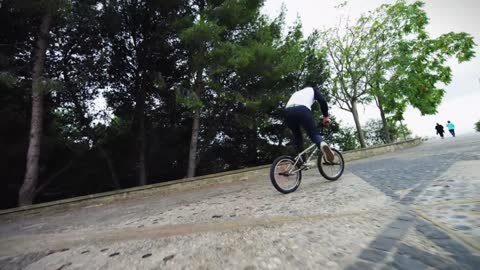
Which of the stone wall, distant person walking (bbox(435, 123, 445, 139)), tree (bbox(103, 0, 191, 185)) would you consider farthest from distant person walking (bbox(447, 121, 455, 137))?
tree (bbox(103, 0, 191, 185))

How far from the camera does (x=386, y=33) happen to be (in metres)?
21.9

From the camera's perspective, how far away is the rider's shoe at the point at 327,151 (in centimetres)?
503

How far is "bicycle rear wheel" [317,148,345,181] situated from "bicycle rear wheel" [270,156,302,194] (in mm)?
605

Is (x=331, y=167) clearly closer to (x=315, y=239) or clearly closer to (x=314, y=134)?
(x=314, y=134)

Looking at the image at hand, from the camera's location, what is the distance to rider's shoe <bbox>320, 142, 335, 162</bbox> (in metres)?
5.03

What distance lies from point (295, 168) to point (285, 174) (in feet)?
0.96

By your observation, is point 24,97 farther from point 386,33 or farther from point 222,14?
point 386,33

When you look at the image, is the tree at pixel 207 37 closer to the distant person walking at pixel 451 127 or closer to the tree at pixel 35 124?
the tree at pixel 35 124

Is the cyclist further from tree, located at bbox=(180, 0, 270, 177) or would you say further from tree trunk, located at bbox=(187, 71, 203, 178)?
tree trunk, located at bbox=(187, 71, 203, 178)

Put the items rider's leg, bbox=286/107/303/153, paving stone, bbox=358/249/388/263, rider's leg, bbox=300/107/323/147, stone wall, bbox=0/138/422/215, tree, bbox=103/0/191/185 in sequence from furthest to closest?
tree, bbox=103/0/191/185 → stone wall, bbox=0/138/422/215 → rider's leg, bbox=286/107/303/153 → rider's leg, bbox=300/107/323/147 → paving stone, bbox=358/249/388/263

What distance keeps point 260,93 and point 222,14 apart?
14.2 feet

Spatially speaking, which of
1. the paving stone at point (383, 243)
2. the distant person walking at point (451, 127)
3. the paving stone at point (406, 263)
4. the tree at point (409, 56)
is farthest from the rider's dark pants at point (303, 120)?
the distant person walking at point (451, 127)

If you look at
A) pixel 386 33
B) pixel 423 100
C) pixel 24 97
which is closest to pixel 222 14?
pixel 24 97

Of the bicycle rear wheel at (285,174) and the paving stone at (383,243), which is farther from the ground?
the bicycle rear wheel at (285,174)
